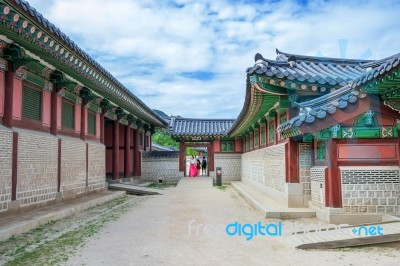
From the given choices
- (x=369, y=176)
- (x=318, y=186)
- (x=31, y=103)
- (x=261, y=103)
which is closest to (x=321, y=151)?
(x=318, y=186)

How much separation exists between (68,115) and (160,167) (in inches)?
508

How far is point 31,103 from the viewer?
33.5 ft

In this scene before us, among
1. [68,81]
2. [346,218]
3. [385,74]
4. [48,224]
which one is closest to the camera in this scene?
[385,74]

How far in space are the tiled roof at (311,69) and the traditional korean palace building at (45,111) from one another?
4.52 meters

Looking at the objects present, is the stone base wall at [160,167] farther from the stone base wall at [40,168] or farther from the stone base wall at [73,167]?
the stone base wall at [73,167]

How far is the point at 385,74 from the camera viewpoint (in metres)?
6.47

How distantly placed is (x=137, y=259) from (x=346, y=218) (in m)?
4.76

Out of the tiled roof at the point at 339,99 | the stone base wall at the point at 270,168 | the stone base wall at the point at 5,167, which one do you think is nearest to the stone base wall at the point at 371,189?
the tiled roof at the point at 339,99

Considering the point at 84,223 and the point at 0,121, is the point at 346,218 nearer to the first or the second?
the point at 84,223

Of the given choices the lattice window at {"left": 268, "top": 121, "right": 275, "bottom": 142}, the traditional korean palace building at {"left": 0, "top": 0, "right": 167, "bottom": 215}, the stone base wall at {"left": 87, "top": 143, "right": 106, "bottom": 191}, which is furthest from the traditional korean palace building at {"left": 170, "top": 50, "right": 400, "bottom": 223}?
the stone base wall at {"left": 87, "top": 143, "right": 106, "bottom": 191}

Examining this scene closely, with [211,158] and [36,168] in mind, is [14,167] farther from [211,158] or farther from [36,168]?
[211,158]

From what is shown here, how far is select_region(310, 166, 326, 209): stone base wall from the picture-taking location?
8938mm

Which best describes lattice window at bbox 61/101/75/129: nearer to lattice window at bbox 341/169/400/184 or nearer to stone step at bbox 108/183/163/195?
stone step at bbox 108/183/163/195

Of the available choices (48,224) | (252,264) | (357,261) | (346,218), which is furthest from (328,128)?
(48,224)
